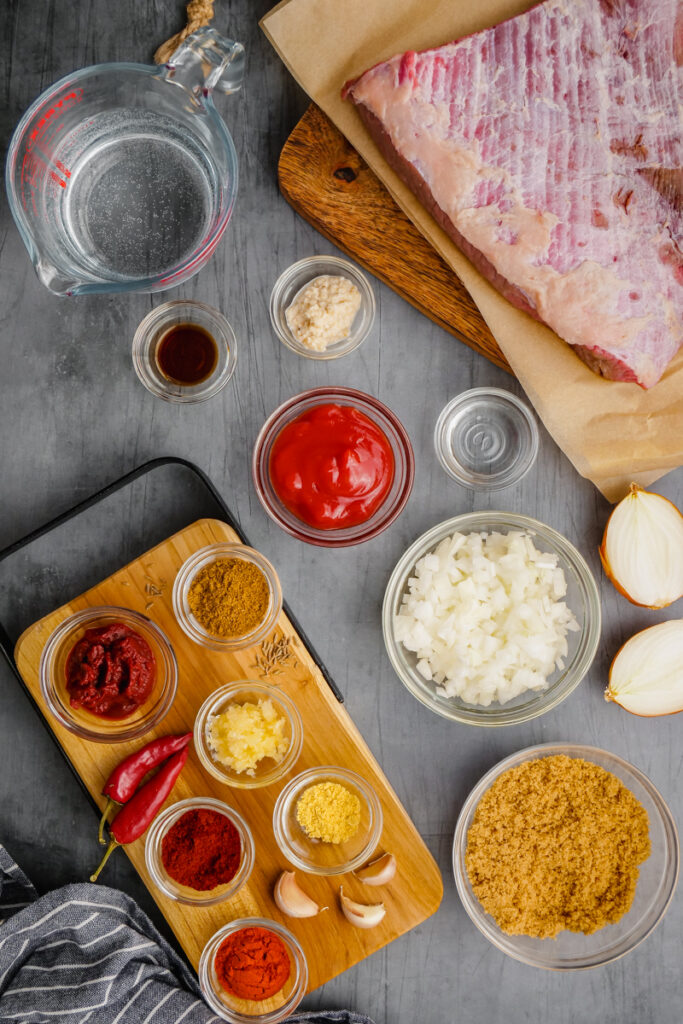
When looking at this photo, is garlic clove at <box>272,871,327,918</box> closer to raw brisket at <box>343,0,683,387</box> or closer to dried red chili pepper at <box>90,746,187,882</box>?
dried red chili pepper at <box>90,746,187,882</box>

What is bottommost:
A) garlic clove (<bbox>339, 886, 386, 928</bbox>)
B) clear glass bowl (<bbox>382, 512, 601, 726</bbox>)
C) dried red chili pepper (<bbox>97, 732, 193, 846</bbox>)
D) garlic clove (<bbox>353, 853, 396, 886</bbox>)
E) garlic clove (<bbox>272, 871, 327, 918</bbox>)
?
garlic clove (<bbox>339, 886, 386, 928</bbox>)

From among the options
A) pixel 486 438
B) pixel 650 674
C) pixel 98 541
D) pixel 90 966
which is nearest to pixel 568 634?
pixel 650 674

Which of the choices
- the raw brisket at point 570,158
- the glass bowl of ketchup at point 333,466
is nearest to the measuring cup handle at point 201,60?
the raw brisket at point 570,158

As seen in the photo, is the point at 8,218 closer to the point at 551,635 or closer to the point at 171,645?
the point at 171,645

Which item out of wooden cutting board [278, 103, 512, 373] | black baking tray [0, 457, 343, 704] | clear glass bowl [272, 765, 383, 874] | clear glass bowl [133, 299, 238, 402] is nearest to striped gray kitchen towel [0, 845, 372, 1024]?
clear glass bowl [272, 765, 383, 874]

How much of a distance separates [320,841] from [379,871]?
0.47ft

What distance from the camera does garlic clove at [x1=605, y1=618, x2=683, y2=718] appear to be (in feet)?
5.79

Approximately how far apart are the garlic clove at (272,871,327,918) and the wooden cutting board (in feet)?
4.18

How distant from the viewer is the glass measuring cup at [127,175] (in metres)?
1.67

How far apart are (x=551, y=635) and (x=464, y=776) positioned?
Result: 41cm

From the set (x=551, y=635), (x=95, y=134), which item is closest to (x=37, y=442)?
(x=95, y=134)

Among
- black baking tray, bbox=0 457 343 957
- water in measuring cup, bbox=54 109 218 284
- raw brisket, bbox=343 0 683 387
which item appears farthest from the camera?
black baking tray, bbox=0 457 343 957

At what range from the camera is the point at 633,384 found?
5.56ft

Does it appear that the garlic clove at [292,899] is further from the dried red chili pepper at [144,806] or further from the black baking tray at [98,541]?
the black baking tray at [98,541]
